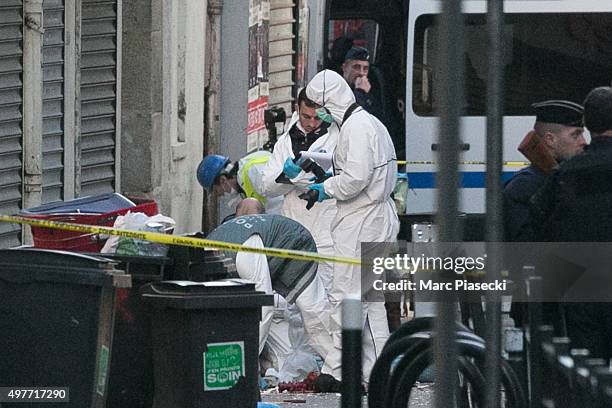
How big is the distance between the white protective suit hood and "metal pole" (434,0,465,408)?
24.0 ft

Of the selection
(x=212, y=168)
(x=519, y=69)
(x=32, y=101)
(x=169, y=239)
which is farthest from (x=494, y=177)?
(x=519, y=69)

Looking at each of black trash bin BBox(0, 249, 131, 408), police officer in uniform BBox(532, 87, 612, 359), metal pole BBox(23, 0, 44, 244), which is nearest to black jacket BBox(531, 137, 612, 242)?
police officer in uniform BBox(532, 87, 612, 359)

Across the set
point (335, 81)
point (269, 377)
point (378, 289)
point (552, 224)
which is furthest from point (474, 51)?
point (552, 224)

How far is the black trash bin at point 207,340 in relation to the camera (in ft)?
23.2

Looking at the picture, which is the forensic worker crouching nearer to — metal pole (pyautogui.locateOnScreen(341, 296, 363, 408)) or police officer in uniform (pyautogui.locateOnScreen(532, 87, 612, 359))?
police officer in uniform (pyautogui.locateOnScreen(532, 87, 612, 359))

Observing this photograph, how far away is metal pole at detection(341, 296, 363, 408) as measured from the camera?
4.17 meters

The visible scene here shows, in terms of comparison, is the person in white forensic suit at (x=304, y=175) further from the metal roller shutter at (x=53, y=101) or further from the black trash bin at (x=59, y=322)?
the black trash bin at (x=59, y=322)

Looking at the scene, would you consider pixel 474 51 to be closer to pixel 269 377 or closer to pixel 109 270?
pixel 269 377

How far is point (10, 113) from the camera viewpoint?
11.8 metres

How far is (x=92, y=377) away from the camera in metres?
6.61

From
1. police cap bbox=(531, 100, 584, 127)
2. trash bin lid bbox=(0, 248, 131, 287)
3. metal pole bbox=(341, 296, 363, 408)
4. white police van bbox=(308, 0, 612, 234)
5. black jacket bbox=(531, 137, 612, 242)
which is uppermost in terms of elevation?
white police van bbox=(308, 0, 612, 234)

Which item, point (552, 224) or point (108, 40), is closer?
point (552, 224)

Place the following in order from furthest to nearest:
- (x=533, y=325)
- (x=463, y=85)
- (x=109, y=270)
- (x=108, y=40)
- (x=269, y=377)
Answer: (x=108, y=40), (x=269, y=377), (x=109, y=270), (x=533, y=325), (x=463, y=85)

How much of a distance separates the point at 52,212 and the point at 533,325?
151 inches
